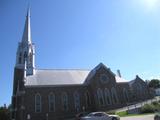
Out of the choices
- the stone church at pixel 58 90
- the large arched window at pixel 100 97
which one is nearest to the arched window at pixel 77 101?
the stone church at pixel 58 90

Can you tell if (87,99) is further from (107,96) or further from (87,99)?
(107,96)

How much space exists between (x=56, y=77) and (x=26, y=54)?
30.4ft

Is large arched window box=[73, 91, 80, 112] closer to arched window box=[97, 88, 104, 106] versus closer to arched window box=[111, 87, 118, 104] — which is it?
arched window box=[97, 88, 104, 106]

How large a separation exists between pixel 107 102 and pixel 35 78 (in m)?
18.0

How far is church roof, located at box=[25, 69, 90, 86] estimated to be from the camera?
44131 millimetres

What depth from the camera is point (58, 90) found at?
45.0m

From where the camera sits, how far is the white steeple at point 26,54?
153ft

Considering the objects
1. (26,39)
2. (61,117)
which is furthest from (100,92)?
(26,39)

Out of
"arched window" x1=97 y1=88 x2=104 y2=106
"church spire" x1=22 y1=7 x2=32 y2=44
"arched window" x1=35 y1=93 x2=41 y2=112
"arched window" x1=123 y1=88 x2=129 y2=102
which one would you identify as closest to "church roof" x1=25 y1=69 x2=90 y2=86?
"arched window" x1=35 y1=93 x2=41 y2=112

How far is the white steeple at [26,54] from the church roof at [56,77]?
7.03 ft

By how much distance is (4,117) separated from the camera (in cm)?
6131

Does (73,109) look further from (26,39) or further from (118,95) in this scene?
(26,39)

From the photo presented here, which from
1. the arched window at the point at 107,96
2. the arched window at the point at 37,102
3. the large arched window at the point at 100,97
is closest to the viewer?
the arched window at the point at 37,102

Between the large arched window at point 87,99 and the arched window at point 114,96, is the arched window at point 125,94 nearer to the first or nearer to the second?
the arched window at point 114,96
